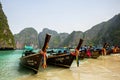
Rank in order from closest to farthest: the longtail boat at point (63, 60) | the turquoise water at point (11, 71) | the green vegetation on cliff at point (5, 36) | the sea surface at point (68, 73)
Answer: the sea surface at point (68, 73) < the turquoise water at point (11, 71) < the longtail boat at point (63, 60) < the green vegetation on cliff at point (5, 36)

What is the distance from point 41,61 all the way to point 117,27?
504 ft

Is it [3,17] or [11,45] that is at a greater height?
[3,17]


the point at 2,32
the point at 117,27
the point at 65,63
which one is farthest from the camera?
the point at 117,27

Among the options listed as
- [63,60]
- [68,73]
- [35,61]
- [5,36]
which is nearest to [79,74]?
[68,73]

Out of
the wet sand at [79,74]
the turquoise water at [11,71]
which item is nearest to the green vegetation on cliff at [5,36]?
the turquoise water at [11,71]

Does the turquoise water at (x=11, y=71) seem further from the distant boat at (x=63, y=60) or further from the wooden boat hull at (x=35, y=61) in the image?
the distant boat at (x=63, y=60)

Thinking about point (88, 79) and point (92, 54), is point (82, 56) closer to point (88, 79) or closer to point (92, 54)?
point (92, 54)

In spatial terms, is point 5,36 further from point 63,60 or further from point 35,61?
point 35,61

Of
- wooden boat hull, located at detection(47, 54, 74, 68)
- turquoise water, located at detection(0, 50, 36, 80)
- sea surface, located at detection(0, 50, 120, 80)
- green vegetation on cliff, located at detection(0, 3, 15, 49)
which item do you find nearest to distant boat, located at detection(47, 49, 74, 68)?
wooden boat hull, located at detection(47, 54, 74, 68)

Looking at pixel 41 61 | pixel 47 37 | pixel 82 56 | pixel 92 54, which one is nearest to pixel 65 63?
pixel 41 61

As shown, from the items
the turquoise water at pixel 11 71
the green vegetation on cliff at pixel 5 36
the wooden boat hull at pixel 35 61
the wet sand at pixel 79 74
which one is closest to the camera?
the wet sand at pixel 79 74

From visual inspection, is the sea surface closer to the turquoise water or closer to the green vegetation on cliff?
the turquoise water

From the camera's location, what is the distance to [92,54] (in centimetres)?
3409

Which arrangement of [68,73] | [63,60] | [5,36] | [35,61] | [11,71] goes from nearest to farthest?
[35,61], [68,73], [63,60], [11,71], [5,36]
